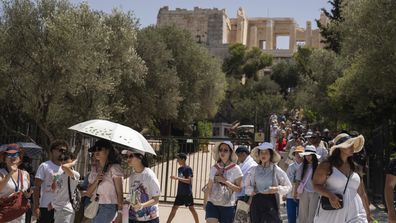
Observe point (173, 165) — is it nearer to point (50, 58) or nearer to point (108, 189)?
point (50, 58)

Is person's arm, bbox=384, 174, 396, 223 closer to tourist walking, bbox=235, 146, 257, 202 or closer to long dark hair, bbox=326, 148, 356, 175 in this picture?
long dark hair, bbox=326, 148, 356, 175

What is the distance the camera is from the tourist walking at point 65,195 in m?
6.25

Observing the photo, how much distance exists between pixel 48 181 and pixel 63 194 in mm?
266

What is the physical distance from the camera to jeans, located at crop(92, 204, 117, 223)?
17.6 feet

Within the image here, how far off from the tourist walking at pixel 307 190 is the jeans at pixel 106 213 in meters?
3.17

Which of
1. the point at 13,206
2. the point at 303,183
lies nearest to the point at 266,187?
the point at 303,183

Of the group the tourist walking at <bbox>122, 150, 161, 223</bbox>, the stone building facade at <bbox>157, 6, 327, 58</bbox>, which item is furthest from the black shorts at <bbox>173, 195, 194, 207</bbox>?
the stone building facade at <bbox>157, 6, 327, 58</bbox>

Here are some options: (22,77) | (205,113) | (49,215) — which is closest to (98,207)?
(49,215)

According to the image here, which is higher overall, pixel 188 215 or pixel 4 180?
pixel 4 180

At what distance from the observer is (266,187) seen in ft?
20.7

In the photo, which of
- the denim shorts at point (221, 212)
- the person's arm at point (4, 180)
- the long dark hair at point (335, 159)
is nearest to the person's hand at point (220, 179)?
the denim shorts at point (221, 212)

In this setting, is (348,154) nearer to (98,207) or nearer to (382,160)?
(98,207)

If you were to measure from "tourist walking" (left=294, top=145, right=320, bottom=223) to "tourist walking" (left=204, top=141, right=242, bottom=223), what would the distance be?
51.2 inches

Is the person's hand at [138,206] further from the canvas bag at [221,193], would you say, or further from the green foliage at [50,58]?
the green foliage at [50,58]
